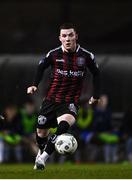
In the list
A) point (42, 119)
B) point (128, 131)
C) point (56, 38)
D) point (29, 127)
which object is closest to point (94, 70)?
point (42, 119)

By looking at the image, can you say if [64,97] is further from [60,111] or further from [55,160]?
[55,160]

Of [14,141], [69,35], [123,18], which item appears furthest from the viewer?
[123,18]

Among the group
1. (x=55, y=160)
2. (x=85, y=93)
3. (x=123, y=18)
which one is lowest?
(x=55, y=160)

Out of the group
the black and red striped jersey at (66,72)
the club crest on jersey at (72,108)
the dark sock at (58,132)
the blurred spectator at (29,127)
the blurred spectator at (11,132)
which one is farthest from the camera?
the blurred spectator at (29,127)

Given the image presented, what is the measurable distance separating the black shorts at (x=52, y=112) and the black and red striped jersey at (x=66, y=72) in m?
0.09

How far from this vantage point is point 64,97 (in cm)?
1734

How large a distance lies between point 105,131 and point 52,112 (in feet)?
27.9

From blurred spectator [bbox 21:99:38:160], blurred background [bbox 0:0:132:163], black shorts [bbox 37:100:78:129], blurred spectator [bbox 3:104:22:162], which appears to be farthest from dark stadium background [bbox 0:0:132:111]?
black shorts [bbox 37:100:78:129]

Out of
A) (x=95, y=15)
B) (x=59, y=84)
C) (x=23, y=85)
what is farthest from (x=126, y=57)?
A: (x=95, y=15)

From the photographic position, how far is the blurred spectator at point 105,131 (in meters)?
25.7

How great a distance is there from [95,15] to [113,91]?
576 inches

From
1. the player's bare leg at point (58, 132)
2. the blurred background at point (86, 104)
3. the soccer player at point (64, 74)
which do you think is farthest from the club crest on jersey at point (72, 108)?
the blurred background at point (86, 104)

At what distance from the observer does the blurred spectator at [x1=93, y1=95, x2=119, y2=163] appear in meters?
25.7

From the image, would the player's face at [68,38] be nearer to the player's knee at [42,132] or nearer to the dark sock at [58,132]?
the dark sock at [58,132]
